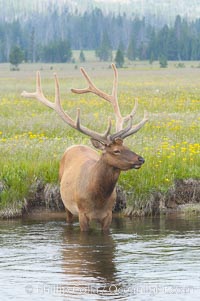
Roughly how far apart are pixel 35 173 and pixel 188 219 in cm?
283

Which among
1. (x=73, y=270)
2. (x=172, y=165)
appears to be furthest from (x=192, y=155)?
(x=73, y=270)

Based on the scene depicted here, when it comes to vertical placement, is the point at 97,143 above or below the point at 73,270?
above

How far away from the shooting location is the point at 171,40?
164m

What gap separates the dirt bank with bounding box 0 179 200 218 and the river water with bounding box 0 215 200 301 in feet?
0.99

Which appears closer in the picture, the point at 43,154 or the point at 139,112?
the point at 43,154

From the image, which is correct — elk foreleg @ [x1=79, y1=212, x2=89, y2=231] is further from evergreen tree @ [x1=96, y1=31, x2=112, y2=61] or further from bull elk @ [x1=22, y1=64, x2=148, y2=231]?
evergreen tree @ [x1=96, y1=31, x2=112, y2=61]

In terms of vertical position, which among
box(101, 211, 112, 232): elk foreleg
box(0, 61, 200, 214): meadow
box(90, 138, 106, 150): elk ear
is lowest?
box(101, 211, 112, 232): elk foreleg

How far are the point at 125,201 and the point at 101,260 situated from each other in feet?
12.0

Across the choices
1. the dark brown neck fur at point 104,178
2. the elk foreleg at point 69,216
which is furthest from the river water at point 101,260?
the dark brown neck fur at point 104,178

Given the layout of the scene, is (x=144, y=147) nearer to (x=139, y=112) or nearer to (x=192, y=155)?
(x=192, y=155)

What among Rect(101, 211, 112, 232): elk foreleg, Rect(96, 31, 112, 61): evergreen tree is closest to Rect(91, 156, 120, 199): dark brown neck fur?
Rect(101, 211, 112, 232): elk foreleg

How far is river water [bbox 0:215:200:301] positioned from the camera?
1055 cm

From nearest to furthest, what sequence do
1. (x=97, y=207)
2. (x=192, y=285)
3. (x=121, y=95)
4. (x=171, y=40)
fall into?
(x=192, y=285) < (x=97, y=207) < (x=121, y=95) < (x=171, y=40)

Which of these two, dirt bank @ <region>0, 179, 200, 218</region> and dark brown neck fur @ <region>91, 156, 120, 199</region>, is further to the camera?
dirt bank @ <region>0, 179, 200, 218</region>
